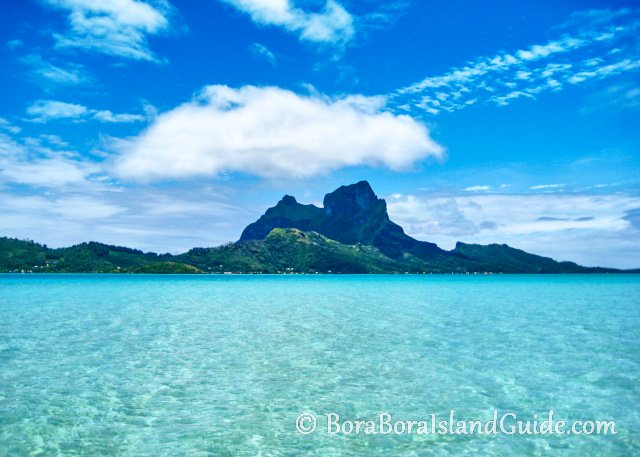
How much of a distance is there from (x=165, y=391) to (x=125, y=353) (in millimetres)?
13146

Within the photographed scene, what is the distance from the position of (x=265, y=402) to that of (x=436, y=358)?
51.7 ft

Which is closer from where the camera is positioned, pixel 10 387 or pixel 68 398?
pixel 68 398

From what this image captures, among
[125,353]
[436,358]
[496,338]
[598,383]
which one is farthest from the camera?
[496,338]

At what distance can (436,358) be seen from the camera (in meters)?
33.2

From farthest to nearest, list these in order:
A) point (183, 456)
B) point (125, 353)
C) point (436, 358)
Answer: point (125, 353) → point (436, 358) → point (183, 456)

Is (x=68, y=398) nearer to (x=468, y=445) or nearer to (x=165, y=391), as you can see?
(x=165, y=391)

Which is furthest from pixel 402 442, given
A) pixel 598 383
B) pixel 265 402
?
pixel 598 383

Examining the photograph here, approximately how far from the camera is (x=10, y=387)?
81.3 feet

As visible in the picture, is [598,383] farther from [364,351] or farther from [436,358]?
[364,351]

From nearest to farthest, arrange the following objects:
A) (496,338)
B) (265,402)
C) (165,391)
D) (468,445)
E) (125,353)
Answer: (468,445), (265,402), (165,391), (125,353), (496,338)

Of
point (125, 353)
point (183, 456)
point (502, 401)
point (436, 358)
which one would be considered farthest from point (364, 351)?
point (183, 456)

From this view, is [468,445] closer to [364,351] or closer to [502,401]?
[502,401]

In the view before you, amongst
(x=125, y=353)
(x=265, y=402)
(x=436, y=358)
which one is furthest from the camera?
(x=125, y=353)

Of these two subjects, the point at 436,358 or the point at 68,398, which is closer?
the point at 68,398
